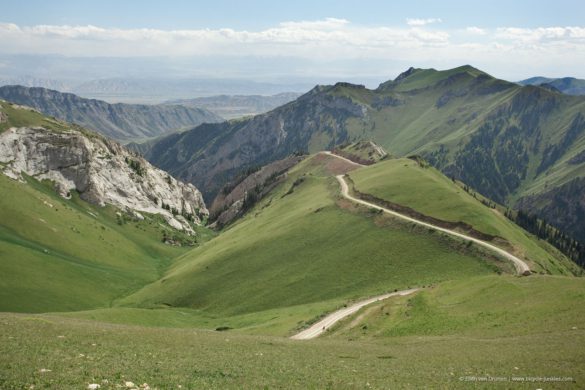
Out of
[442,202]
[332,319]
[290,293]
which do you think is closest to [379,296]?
[332,319]

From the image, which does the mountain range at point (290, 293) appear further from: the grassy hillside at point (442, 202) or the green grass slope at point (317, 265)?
the grassy hillside at point (442, 202)

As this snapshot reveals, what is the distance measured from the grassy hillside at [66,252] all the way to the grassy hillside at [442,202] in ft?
247

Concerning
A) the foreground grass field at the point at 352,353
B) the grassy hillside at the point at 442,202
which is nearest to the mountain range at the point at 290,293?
the foreground grass field at the point at 352,353

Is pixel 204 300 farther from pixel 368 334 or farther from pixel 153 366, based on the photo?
pixel 153 366

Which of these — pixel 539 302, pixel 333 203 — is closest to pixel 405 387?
pixel 539 302

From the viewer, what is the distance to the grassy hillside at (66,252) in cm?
9794

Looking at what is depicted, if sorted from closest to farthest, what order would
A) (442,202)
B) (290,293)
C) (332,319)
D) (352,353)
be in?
1. (352,353)
2. (332,319)
3. (290,293)
4. (442,202)

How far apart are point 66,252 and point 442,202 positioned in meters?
104

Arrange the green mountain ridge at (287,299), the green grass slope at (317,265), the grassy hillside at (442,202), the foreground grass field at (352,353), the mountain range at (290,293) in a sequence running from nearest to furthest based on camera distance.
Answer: the foreground grass field at (352,353) → the green mountain ridge at (287,299) → the mountain range at (290,293) → the green grass slope at (317,265) → the grassy hillside at (442,202)

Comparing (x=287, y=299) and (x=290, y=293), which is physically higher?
(x=290, y=293)

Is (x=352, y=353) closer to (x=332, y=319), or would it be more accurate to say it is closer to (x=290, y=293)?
(x=332, y=319)

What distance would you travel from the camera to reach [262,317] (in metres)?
81.3

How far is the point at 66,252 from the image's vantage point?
13262cm

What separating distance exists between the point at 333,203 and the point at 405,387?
102 m
